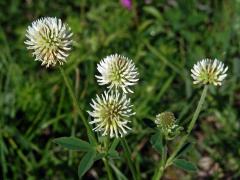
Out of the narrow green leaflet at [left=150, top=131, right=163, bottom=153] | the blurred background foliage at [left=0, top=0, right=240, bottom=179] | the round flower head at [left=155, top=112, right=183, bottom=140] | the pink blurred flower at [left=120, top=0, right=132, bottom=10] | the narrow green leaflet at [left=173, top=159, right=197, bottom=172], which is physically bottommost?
the narrow green leaflet at [left=173, top=159, right=197, bottom=172]

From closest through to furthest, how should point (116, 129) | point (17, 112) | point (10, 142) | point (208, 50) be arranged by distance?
point (116, 129) → point (10, 142) → point (17, 112) → point (208, 50)

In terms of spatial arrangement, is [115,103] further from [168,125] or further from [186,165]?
[186,165]

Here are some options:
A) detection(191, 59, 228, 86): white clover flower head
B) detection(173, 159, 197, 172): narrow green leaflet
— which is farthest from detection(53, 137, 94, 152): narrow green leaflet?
detection(191, 59, 228, 86): white clover flower head

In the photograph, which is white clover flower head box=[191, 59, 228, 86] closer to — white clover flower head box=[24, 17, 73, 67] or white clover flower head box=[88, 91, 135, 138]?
white clover flower head box=[88, 91, 135, 138]

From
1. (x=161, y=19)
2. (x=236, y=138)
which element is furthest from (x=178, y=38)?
(x=236, y=138)

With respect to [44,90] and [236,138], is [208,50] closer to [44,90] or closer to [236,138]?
[236,138]

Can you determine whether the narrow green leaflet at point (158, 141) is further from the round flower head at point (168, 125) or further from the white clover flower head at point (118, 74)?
the white clover flower head at point (118, 74)

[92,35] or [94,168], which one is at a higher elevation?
[92,35]
